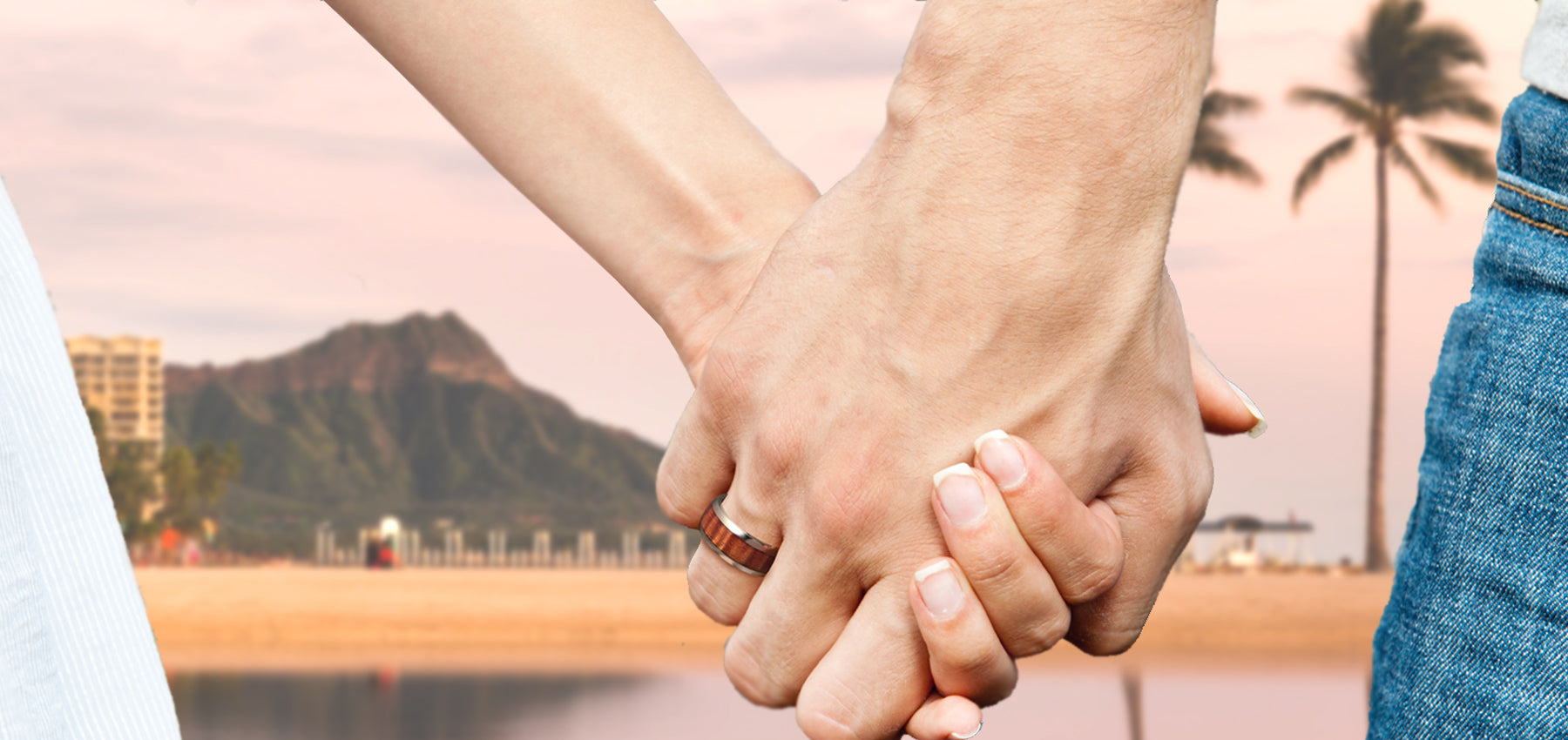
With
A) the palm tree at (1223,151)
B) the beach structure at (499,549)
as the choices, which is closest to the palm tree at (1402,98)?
the palm tree at (1223,151)

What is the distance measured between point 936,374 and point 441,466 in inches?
1205

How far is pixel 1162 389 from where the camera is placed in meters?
1.18

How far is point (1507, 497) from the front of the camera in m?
0.88

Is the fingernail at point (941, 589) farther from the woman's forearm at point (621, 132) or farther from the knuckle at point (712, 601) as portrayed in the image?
the woman's forearm at point (621, 132)

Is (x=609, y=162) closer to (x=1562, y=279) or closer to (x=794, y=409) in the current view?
(x=794, y=409)

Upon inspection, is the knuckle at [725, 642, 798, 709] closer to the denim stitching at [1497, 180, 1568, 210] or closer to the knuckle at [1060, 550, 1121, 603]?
the knuckle at [1060, 550, 1121, 603]

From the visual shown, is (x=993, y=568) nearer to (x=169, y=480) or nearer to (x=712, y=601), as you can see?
(x=712, y=601)

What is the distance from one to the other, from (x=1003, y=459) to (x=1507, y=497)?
42 cm

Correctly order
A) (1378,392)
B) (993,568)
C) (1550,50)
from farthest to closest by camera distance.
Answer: (1378,392)
(993,568)
(1550,50)

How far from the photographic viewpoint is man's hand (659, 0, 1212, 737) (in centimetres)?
105

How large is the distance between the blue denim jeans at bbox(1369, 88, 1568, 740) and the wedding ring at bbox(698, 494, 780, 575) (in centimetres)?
65

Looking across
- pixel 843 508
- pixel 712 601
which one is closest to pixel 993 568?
pixel 843 508

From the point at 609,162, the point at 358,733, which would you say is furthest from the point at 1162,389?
the point at 358,733

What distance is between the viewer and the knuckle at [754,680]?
1.32m
